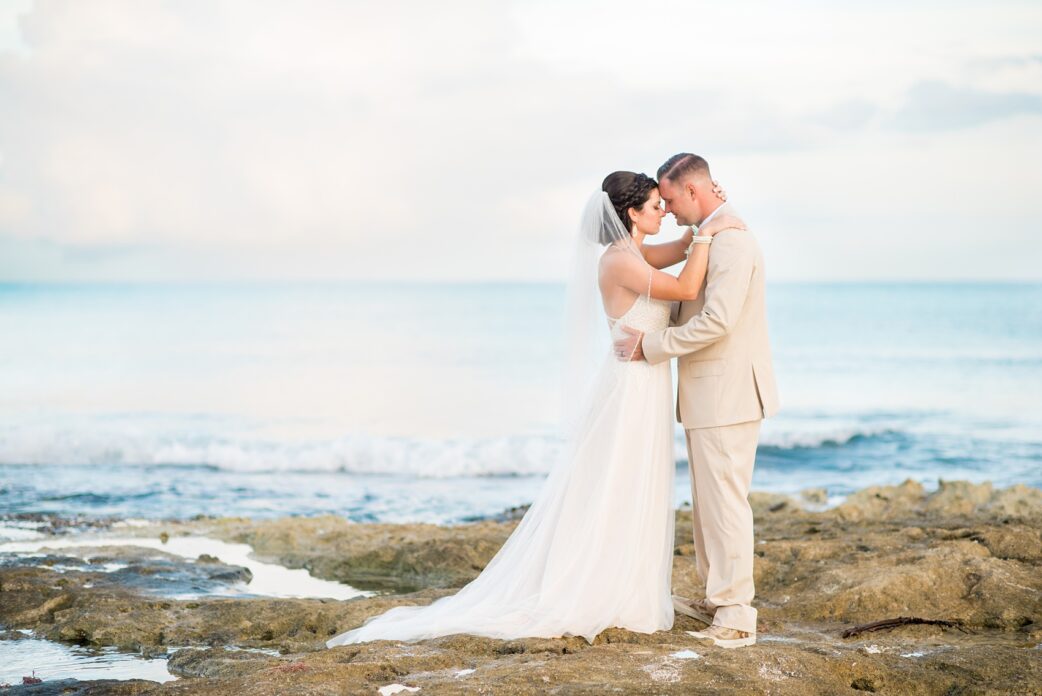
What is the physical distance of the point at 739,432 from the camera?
5.29 metres

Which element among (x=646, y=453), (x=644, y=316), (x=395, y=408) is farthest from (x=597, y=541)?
(x=395, y=408)

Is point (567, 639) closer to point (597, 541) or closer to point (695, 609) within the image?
point (597, 541)

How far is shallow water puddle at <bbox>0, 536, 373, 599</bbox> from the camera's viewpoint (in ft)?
24.3

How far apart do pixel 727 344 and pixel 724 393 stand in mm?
266

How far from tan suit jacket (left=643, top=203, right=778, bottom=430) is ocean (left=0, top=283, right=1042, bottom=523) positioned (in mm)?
6691

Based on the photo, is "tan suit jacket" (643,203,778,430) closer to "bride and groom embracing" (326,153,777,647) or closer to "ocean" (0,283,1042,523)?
"bride and groom embracing" (326,153,777,647)

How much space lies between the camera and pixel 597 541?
532cm

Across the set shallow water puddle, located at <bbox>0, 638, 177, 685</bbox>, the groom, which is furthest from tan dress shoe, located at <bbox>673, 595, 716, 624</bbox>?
shallow water puddle, located at <bbox>0, 638, 177, 685</bbox>

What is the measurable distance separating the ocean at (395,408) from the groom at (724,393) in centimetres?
667

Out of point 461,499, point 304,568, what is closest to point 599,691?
point 304,568

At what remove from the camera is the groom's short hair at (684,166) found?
214 inches

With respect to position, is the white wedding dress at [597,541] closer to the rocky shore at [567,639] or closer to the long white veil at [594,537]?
the long white veil at [594,537]

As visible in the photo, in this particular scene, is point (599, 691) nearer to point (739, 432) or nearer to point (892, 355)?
point (739, 432)

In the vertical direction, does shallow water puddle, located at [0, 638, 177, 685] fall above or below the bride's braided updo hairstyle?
below
